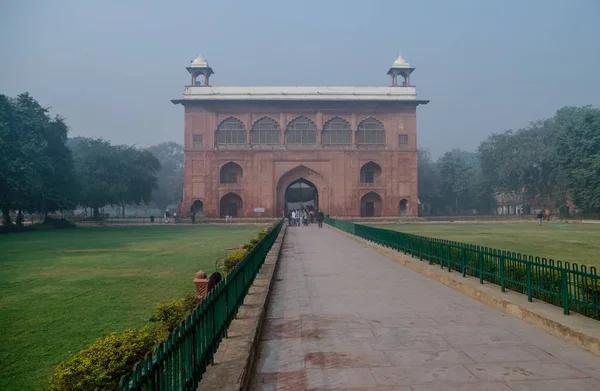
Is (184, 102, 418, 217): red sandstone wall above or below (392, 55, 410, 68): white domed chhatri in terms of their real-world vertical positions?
below

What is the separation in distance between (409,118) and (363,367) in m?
35.3

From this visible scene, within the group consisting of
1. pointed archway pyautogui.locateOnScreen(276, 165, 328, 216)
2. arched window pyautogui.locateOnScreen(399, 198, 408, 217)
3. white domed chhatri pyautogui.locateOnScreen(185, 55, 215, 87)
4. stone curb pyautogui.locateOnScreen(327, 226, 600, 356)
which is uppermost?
white domed chhatri pyautogui.locateOnScreen(185, 55, 215, 87)

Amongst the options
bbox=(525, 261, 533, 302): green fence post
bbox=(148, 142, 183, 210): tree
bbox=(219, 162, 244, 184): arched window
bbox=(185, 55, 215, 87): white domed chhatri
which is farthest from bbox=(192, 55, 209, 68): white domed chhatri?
bbox=(525, 261, 533, 302): green fence post

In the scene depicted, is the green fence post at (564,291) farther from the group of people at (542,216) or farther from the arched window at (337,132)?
the arched window at (337,132)

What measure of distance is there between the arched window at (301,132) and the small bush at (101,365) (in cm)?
3423

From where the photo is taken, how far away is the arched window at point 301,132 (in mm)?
36656

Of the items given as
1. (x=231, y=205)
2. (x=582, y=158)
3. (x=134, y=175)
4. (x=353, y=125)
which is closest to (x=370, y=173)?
(x=353, y=125)

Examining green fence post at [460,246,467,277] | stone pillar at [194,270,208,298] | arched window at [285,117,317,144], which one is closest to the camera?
stone pillar at [194,270,208,298]

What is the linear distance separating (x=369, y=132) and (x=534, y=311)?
3308 centimetres

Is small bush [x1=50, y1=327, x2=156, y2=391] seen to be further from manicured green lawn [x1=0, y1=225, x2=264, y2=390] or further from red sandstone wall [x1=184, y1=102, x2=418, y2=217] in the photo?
red sandstone wall [x1=184, y1=102, x2=418, y2=217]

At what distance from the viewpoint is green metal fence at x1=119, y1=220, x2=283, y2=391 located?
6.33 ft

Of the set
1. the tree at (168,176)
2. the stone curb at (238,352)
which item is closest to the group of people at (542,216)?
the stone curb at (238,352)

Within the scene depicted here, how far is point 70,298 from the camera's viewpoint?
6500mm

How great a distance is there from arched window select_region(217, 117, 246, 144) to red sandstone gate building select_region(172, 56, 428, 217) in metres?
0.08
